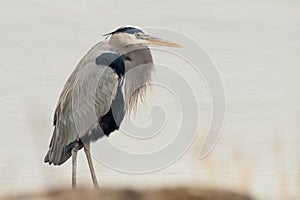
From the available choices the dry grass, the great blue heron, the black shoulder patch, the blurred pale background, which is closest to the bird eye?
the great blue heron

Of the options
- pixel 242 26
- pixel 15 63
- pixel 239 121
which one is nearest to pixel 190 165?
pixel 239 121

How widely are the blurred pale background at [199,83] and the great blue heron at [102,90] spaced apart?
0.67m

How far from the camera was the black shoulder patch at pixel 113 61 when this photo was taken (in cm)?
485

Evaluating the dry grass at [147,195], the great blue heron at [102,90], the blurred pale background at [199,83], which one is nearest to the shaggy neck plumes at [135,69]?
the great blue heron at [102,90]

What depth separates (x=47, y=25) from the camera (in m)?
8.52

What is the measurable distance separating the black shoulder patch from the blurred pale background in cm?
78

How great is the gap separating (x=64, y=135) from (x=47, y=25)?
3663 mm

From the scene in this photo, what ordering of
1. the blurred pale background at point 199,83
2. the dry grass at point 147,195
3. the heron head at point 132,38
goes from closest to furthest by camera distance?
the dry grass at point 147,195 → the heron head at point 132,38 → the blurred pale background at point 199,83

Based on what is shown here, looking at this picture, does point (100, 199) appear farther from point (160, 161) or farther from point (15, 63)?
point (15, 63)

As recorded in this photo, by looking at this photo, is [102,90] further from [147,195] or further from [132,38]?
[147,195]

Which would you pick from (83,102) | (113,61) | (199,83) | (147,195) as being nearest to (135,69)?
(113,61)

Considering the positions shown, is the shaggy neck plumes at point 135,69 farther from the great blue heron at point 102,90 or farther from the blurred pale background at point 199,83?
the blurred pale background at point 199,83

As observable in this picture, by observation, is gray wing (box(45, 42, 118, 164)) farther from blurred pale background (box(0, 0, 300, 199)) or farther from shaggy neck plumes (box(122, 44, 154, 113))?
blurred pale background (box(0, 0, 300, 199))

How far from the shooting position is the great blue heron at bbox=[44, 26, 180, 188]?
16.0 ft
